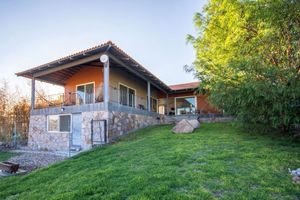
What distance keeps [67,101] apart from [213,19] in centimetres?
901

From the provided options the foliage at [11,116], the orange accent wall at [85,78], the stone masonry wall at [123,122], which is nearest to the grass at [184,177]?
the stone masonry wall at [123,122]

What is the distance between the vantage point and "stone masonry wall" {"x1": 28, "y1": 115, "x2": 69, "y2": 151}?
9070 mm

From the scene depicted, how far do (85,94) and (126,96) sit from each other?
2.49 m

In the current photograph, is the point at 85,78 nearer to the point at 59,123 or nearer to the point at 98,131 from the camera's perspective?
the point at 59,123

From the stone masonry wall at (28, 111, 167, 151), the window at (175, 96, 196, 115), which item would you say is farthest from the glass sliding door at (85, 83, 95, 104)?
the window at (175, 96, 196, 115)

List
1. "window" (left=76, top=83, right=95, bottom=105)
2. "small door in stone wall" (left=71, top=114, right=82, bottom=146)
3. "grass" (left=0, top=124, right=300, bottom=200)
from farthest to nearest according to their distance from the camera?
"window" (left=76, top=83, right=95, bottom=105), "small door in stone wall" (left=71, top=114, right=82, bottom=146), "grass" (left=0, top=124, right=300, bottom=200)

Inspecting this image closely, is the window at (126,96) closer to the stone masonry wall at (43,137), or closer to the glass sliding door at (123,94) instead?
the glass sliding door at (123,94)

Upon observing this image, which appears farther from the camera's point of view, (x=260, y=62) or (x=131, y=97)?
(x=131, y=97)

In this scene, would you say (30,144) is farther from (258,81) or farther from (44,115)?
(258,81)

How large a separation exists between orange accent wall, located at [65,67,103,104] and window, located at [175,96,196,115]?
7585mm

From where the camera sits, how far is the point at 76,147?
334 inches

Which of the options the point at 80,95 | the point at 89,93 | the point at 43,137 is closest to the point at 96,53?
the point at 89,93

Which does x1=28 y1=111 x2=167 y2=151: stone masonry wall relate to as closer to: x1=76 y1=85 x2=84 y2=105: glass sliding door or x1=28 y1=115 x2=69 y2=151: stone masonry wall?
x1=28 y1=115 x2=69 y2=151: stone masonry wall

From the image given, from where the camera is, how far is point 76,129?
8766 mm
